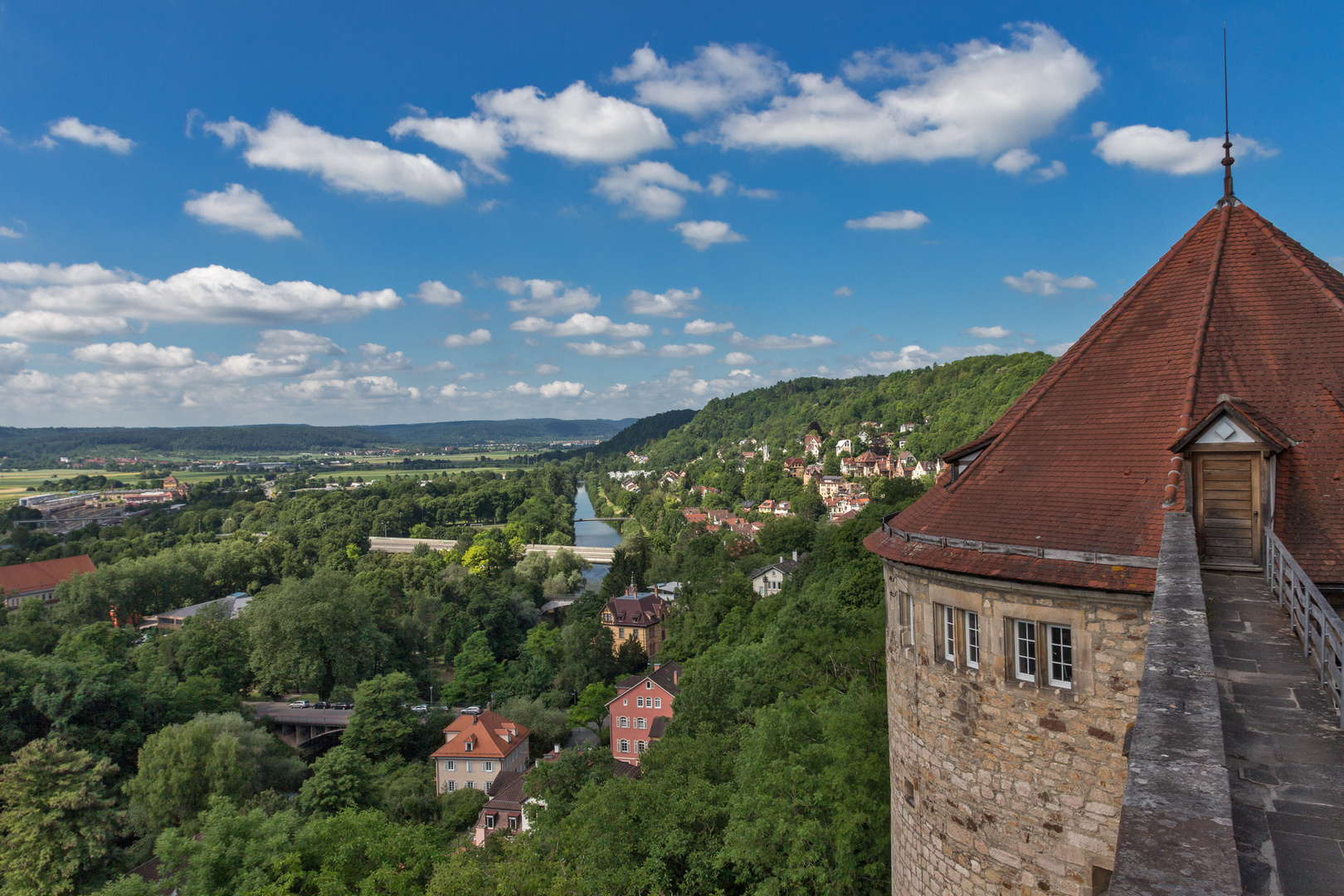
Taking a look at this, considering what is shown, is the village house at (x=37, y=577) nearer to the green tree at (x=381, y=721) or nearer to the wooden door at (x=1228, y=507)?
the green tree at (x=381, y=721)

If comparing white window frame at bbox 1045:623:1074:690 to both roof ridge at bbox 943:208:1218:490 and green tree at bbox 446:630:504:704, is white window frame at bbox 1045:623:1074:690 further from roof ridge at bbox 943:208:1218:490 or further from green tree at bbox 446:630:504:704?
green tree at bbox 446:630:504:704

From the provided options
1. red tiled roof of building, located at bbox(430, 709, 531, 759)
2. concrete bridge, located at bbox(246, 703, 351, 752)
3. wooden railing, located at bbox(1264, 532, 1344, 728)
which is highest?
wooden railing, located at bbox(1264, 532, 1344, 728)

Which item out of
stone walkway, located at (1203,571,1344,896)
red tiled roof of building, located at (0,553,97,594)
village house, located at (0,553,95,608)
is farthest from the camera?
→ red tiled roof of building, located at (0,553,97,594)

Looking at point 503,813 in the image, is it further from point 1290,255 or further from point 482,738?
point 1290,255

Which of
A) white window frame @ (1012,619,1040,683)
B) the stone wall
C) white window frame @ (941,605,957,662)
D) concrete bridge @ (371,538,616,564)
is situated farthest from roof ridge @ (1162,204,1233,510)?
concrete bridge @ (371,538,616,564)

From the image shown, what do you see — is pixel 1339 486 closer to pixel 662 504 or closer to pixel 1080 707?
pixel 1080 707

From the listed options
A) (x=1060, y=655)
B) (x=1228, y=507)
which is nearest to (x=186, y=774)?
(x=1060, y=655)

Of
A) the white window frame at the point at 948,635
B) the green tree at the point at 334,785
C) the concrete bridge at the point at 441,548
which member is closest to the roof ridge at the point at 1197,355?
the white window frame at the point at 948,635
